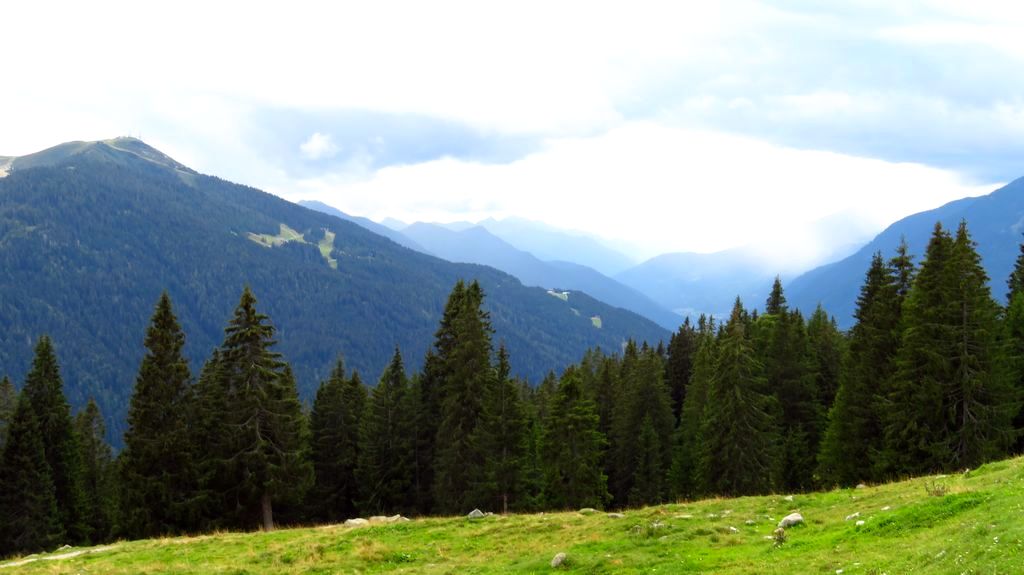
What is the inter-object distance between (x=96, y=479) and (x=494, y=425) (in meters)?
47.5

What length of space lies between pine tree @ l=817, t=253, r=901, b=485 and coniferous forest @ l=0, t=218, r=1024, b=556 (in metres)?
0.12

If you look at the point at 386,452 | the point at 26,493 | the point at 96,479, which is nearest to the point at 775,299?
the point at 386,452

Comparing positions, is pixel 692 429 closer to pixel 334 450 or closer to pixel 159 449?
pixel 334 450

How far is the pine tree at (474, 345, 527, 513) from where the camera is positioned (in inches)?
1730

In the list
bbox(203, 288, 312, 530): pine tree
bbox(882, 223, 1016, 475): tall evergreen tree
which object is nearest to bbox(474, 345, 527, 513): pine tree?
bbox(203, 288, 312, 530): pine tree

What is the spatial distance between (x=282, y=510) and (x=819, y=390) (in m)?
44.4

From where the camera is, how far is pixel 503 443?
45031mm

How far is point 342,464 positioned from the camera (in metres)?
52.5

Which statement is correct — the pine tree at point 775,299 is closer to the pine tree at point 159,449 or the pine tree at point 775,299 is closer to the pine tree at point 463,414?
the pine tree at point 463,414

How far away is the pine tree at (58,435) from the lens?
156ft

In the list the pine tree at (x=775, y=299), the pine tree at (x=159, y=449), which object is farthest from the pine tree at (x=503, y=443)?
the pine tree at (x=775, y=299)

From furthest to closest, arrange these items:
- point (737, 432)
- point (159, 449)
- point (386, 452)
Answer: point (386, 452) < point (737, 432) < point (159, 449)

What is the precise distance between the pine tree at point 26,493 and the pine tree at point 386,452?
20.5 meters

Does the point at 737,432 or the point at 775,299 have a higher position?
the point at 775,299
